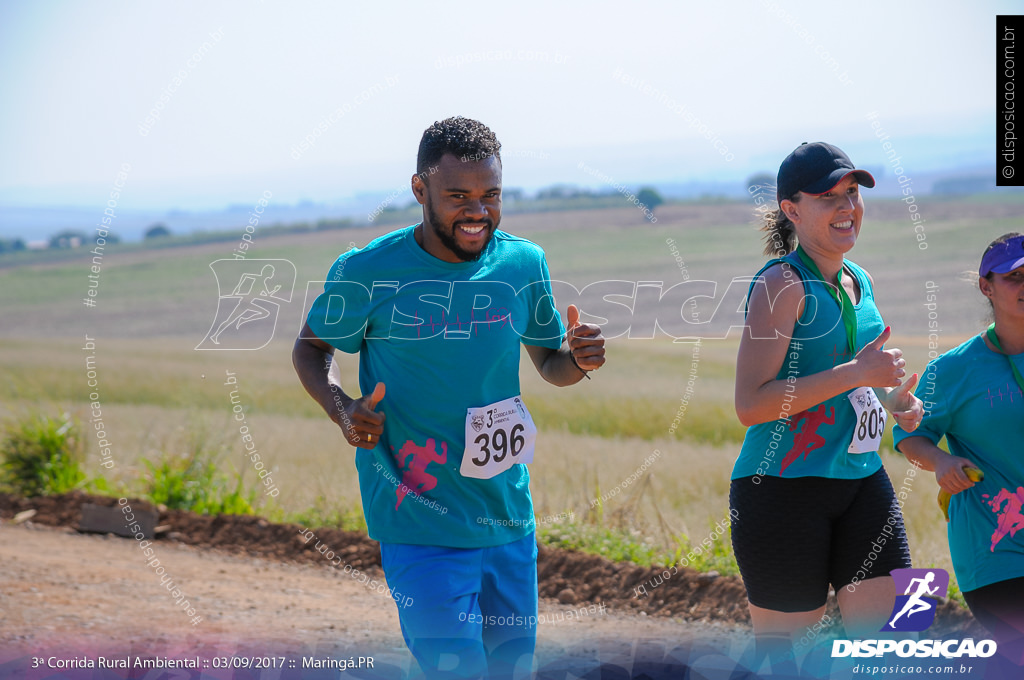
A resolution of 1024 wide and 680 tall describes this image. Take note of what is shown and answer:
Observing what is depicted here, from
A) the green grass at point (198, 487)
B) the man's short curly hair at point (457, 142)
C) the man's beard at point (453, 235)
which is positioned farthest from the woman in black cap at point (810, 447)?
the green grass at point (198, 487)

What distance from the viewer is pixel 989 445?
3473mm

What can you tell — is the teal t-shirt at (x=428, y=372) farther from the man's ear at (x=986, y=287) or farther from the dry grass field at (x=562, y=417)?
the man's ear at (x=986, y=287)

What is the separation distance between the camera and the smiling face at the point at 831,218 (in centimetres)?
331

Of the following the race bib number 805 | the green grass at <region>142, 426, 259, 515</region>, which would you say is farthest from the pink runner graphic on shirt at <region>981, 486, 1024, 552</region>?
the green grass at <region>142, 426, 259, 515</region>

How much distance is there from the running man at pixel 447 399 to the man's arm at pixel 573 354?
1 centimetres

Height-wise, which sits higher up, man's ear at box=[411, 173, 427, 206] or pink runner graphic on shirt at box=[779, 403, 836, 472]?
man's ear at box=[411, 173, 427, 206]

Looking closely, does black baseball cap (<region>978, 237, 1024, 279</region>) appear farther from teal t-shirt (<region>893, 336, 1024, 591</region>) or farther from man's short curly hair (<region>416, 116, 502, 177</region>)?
man's short curly hair (<region>416, 116, 502, 177</region>)

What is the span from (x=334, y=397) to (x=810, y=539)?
63.6 inches

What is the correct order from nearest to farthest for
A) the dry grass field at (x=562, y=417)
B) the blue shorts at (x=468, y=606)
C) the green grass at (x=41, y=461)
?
1. the blue shorts at (x=468, y=606)
2. the dry grass field at (x=562, y=417)
3. the green grass at (x=41, y=461)

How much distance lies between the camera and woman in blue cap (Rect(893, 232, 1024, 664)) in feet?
11.1

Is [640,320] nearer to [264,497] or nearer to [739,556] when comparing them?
[264,497]

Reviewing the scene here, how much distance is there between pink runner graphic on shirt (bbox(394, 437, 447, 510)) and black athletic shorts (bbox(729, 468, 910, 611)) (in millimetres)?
1019

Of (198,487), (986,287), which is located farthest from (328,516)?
(986,287)

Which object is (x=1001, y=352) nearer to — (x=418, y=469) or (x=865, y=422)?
(x=865, y=422)
